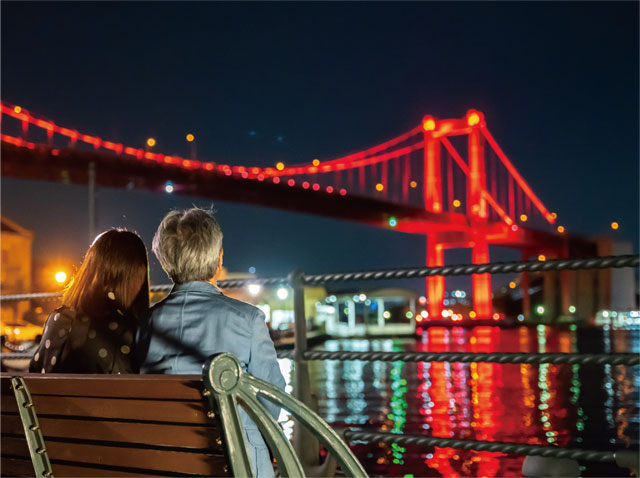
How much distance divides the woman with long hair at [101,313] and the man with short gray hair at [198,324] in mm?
187

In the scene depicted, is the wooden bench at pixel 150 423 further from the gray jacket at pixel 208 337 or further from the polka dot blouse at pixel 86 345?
the polka dot blouse at pixel 86 345

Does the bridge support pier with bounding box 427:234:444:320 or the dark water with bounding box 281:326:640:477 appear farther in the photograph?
the bridge support pier with bounding box 427:234:444:320

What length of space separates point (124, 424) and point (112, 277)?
0.80 metres

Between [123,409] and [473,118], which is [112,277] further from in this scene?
[473,118]

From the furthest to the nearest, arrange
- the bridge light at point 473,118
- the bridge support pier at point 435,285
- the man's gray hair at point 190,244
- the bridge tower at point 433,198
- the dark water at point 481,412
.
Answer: the bridge light at point 473,118 < the bridge tower at point 433,198 < the bridge support pier at point 435,285 < the dark water at point 481,412 < the man's gray hair at point 190,244

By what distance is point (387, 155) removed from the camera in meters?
44.6

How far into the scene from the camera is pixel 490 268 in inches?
Result: 90.0

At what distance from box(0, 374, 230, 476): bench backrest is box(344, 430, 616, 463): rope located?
49.5 inches

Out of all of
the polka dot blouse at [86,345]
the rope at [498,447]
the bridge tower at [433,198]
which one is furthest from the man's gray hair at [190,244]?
the bridge tower at [433,198]

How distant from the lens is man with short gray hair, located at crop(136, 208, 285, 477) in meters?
1.60

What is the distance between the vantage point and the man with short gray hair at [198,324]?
5.24ft

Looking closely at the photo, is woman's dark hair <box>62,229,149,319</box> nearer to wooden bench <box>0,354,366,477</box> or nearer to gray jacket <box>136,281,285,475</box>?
gray jacket <box>136,281,285,475</box>

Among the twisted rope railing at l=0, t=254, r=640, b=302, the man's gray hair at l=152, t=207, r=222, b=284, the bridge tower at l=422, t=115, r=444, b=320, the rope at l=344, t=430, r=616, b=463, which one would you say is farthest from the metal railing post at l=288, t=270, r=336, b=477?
the bridge tower at l=422, t=115, r=444, b=320

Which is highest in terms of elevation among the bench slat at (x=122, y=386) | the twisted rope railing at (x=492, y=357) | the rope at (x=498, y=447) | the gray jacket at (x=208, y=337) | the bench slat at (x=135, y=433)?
the gray jacket at (x=208, y=337)
